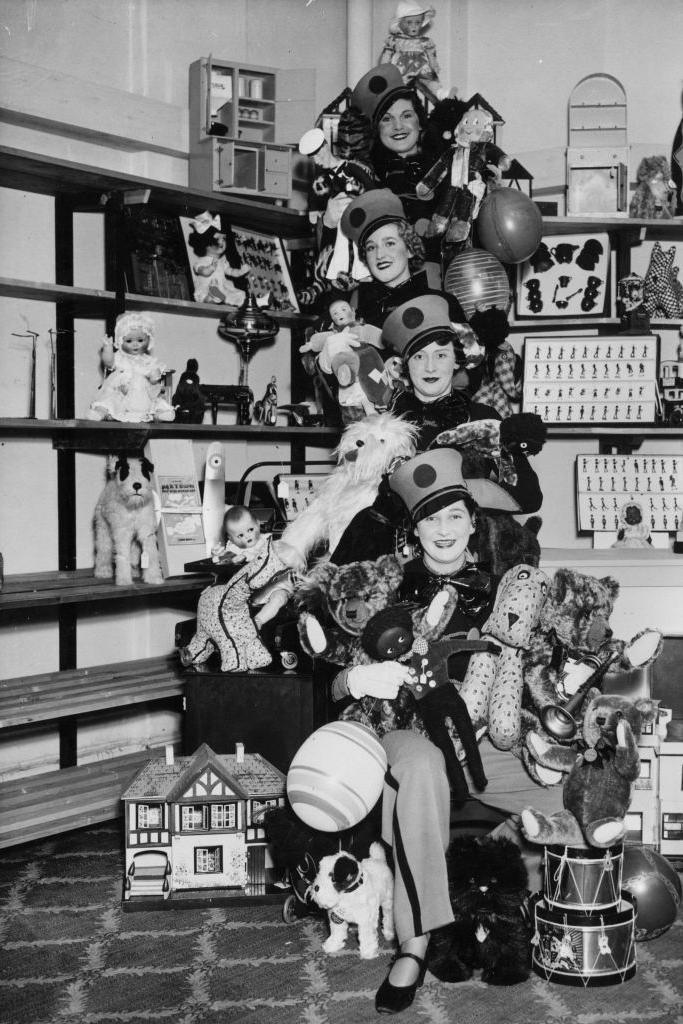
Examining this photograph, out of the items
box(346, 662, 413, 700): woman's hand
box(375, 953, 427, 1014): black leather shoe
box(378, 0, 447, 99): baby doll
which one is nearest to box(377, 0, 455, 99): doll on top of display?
box(378, 0, 447, 99): baby doll

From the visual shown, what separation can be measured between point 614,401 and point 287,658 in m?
1.56

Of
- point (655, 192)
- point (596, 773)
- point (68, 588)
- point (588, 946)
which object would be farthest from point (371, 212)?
A: point (588, 946)

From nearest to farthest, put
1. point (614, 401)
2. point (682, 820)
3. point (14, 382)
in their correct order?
point (682, 820) → point (14, 382) → point (614, 401)

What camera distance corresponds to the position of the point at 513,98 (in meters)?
4.31

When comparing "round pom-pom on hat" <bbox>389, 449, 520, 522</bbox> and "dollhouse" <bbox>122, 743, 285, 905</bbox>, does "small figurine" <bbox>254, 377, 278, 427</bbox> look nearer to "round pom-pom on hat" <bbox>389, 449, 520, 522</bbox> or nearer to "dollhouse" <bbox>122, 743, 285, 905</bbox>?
"round pom-pom on hat" <bbox>389, 449, 520, 522</bbox>

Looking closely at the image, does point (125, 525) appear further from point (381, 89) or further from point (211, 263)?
point (381, 89)

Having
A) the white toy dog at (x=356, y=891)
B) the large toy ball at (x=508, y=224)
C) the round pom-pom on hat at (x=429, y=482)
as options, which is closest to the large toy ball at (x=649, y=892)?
the white toy dog at (x=356, y=891)

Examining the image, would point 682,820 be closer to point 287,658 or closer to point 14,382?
point 287,658

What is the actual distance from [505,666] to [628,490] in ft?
5.18

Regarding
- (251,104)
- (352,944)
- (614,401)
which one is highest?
(251,104)

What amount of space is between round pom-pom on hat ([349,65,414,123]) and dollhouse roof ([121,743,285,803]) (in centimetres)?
212

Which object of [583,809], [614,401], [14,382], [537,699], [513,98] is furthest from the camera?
[513,98]

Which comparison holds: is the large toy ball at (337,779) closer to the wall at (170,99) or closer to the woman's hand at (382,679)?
the woman's hand at (382,679)

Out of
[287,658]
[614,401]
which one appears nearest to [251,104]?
[614,401]
